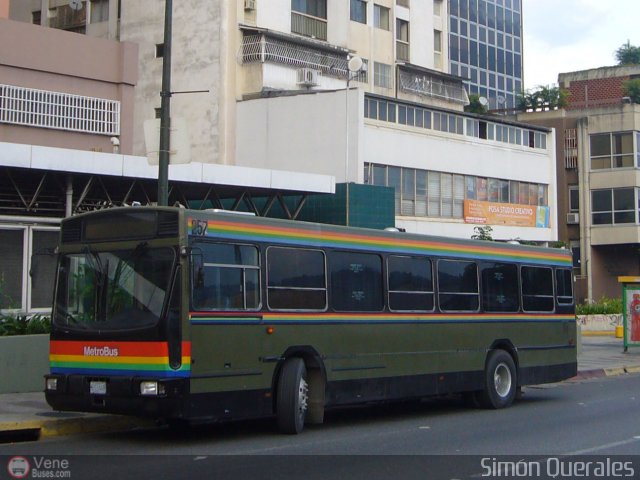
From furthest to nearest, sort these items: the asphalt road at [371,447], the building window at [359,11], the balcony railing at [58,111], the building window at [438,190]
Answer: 1. the building window at [359,11]
2. the building window at [438,190]
3. the balcony railing at [58,111]
4. the asphalt road at [371,447]

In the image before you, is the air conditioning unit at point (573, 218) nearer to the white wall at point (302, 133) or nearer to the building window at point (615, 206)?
the building window at point (615, 206)

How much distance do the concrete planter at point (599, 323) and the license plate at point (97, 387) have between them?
105 ft

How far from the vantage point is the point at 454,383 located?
16.7 meters

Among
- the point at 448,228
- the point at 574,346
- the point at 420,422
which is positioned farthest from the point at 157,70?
the point at 420,422

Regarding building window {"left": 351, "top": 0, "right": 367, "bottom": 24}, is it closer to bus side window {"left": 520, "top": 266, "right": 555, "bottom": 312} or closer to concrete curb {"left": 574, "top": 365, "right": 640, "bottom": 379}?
concrete curb {"left": 574, "top": 365, "right": 640, "bottom": 379}

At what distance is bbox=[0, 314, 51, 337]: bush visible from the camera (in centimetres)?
1772

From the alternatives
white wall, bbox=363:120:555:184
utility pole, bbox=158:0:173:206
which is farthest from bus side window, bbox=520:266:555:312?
white wall, bbox=363:120:555:184

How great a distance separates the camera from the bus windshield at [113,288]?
1227cm

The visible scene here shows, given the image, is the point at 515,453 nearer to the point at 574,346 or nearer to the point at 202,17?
the point at 574,346

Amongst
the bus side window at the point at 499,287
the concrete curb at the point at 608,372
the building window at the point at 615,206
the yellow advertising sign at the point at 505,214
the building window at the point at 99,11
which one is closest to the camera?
the bus side window at the point at 499,287

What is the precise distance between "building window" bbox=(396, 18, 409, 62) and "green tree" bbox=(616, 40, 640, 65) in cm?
5613

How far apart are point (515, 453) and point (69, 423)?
6189 mm

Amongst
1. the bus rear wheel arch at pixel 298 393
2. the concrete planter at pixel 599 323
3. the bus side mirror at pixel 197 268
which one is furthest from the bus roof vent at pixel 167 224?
the concrete planter at pixel 599 323

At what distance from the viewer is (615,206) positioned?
55.8 metres
